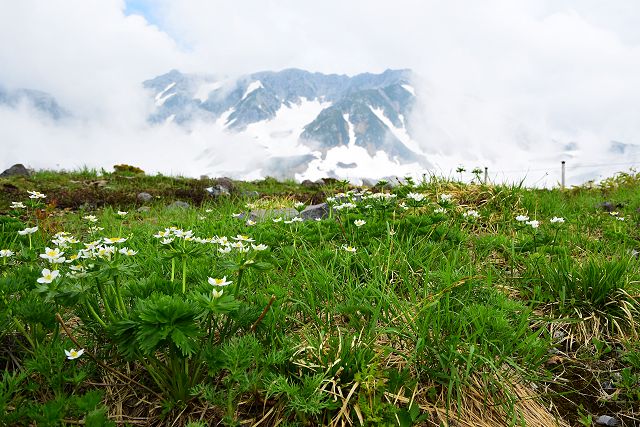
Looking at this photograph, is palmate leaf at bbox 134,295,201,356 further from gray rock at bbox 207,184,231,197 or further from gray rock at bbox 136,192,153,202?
gray rock at bbox 207,184,231,197

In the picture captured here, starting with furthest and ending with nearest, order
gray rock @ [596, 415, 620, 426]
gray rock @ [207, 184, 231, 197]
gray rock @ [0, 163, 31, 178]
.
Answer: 1. gray rock @ [0, 163, 31, 178]
2. gray rock @ [207, 184, 231, 197]
3. gray rock @ [596, 415, 620, 426]

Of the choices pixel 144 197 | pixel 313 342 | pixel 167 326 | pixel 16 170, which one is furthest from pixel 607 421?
pixel 16 170

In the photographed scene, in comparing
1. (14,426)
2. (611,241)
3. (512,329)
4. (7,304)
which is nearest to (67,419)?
(14,426)

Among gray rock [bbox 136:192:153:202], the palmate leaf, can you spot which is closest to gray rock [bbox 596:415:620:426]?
the palmate leaf

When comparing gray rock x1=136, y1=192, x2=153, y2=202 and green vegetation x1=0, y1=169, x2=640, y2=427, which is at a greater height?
gray rock x1=136, y1=192, x2=153, y2=202

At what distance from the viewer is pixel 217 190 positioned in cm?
937

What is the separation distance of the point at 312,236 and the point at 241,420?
5.99ft

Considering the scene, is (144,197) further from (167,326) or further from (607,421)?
(607,421)

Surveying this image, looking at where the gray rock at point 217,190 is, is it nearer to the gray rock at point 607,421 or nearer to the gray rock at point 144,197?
the gray rock at point 144,197

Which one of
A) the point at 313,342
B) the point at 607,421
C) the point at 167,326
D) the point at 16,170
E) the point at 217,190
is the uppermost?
the point at 16,170

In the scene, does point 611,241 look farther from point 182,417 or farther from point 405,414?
point 182,417

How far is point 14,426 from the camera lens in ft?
4.86

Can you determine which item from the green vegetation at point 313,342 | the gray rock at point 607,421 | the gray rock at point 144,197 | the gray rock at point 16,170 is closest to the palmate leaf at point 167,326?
the green vegetation at point 313,342

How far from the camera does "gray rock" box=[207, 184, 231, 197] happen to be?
899 centimetres
